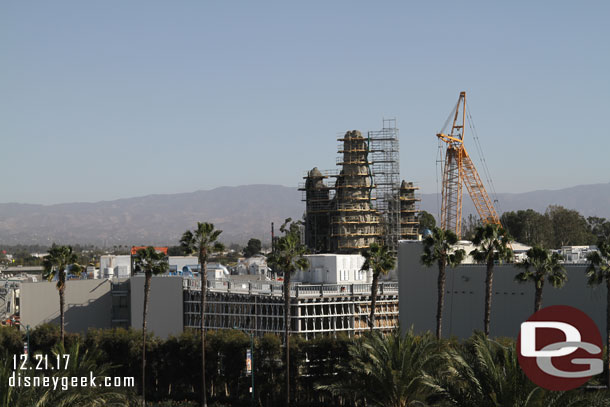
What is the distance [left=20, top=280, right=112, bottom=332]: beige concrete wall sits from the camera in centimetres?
10275

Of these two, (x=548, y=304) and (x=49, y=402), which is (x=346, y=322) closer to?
(x=548, y=304)

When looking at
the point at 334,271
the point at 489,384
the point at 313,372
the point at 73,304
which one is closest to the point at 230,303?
the point at 334,271

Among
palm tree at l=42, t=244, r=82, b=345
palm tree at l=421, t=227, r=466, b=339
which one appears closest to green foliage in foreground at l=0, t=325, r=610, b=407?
palm tree at l=42, t=244, r=82, b=345

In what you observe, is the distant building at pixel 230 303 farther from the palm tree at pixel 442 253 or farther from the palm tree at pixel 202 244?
the palm tree at pixel 442 253

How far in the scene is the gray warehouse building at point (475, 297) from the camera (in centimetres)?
6695

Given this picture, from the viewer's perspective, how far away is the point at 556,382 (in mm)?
30219

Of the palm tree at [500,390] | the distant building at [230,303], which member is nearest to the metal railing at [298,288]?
the distant building at [230,303]

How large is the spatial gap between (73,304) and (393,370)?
6698cm

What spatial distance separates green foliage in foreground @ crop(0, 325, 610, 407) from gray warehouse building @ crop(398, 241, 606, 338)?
432 inches

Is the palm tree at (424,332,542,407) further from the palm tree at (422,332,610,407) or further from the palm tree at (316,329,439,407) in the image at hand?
the palm tree at (316,329,439,407)

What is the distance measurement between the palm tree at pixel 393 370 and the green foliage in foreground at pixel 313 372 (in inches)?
2.0

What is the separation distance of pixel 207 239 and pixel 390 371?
2824cm

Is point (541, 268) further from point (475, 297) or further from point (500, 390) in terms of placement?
point (500, 390)

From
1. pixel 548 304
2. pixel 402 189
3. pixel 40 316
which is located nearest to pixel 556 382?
pixel 548 304
